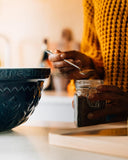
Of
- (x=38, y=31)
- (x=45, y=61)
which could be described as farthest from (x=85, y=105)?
(x=38, y=31)

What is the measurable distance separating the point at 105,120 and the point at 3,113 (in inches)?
10.9

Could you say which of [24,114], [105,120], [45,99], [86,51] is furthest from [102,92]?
[45,99]

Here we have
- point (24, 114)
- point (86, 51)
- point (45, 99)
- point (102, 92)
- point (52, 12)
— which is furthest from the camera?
point (52, 12)

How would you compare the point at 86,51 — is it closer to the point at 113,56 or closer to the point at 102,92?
the point at 113,56

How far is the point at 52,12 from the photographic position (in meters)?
2.62

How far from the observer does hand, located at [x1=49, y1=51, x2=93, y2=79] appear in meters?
0.85

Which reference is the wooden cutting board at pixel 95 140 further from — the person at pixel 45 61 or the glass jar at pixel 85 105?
the person at pixel 45 61

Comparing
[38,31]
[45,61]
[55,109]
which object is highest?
[38,31]

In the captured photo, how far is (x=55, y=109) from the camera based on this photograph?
205 cm

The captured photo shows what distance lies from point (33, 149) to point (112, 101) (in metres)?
0.33

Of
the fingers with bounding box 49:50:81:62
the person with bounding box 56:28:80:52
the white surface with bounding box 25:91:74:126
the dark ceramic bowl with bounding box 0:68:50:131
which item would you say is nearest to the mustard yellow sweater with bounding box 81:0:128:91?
the fingers with bounding box 49:50:81:62

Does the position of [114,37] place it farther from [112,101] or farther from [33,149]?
[33,149]

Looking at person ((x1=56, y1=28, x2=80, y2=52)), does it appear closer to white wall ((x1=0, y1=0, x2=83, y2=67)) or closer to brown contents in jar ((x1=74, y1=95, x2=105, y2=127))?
white wall ((x1=0, y1=0, x2=83, y2=67))

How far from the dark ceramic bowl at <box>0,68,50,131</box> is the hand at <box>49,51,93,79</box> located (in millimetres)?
257
